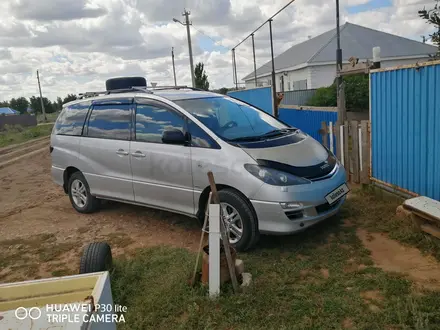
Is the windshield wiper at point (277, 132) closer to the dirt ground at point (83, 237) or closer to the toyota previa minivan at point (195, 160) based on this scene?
the toyota previa minivan at point (195, 160)

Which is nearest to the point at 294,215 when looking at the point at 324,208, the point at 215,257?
the point at 324,208

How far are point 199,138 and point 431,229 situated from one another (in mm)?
2643

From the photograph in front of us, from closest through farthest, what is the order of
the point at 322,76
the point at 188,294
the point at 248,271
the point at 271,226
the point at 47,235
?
the point at 188,294 → the point at 248,271 → the point at 271,226 → the point at 47,235 → the point at 322,76

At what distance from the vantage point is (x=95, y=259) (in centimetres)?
383

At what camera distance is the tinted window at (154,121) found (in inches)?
194

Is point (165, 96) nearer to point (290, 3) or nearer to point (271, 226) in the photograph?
point (271, 226)

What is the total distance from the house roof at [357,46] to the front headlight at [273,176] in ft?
66.4

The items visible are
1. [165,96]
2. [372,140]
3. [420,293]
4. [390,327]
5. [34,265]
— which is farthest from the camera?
[372,140]

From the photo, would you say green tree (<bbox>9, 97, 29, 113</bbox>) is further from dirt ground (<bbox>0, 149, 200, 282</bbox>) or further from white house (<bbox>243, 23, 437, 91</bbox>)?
dirt ground (<bbox>0, 149, 200, 282</bbox>)

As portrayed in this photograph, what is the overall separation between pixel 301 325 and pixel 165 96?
331 centimetres

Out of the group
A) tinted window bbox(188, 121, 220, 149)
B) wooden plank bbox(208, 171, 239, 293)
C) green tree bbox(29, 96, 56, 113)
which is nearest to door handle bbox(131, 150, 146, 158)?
tinted window bbox(188, 121, 220, 149)

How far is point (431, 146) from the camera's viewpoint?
4.67 m

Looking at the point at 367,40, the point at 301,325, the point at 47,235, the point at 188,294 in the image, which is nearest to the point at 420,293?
the point at 301,325

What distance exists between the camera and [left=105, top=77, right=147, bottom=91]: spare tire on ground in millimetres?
7177
